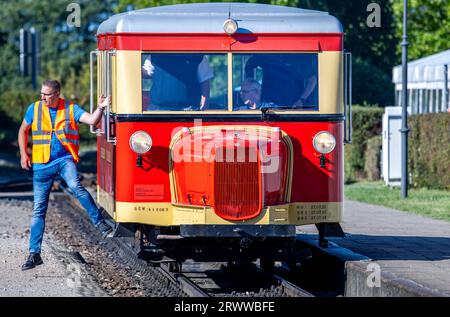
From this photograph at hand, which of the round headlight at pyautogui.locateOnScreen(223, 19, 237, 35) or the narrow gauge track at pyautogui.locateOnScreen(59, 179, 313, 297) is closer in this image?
the narrow gauge track at pyautogui.locateOnScreen(59, 179, 313, 297)

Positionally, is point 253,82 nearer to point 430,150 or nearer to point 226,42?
point 226,42

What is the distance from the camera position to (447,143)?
2500 cm

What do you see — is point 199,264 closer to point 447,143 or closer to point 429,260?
point 429,260

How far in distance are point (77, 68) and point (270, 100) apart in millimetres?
78694

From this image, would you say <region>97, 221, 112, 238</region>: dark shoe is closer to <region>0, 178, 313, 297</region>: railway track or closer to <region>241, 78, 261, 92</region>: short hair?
<region>0, 178, 313, 297</region>: railway track

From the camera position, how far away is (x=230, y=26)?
12.8 metres

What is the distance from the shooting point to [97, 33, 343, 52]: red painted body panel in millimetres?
12797

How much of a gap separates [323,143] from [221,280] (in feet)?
8.15

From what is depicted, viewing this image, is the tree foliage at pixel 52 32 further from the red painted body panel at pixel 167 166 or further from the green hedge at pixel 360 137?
the red painted body panel at pixel 167 166

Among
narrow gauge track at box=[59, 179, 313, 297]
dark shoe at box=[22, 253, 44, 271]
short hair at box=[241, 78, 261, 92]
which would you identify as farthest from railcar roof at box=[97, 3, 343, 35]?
dark shoe at box=[22, 253, 44, 271]

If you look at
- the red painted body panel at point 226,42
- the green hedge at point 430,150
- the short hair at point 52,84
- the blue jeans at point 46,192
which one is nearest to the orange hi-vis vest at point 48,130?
the blue jeans at point 46,192

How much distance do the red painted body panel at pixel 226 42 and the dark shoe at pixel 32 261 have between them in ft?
7.95

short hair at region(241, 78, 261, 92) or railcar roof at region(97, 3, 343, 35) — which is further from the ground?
railcar roof at region(97, 3, 343, 35)

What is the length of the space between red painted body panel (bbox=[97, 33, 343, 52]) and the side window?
10 cm
